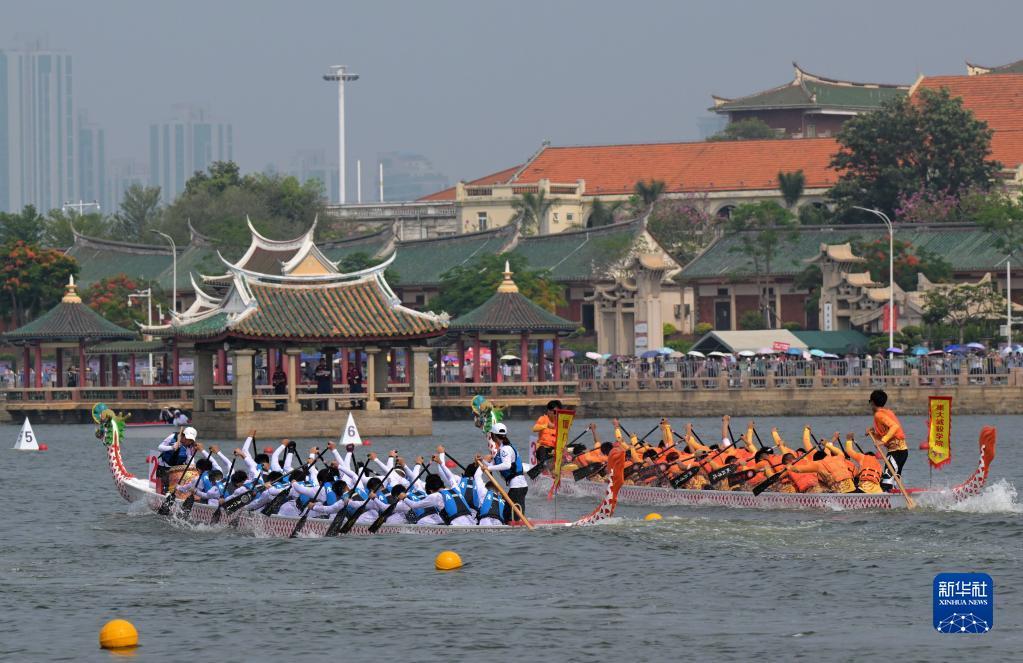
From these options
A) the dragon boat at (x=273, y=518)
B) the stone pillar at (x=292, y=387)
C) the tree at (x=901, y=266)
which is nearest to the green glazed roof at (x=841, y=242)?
the tree at (x=901, y=266)

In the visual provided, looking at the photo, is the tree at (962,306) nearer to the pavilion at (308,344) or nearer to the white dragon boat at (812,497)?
the pavilion at (308,344)

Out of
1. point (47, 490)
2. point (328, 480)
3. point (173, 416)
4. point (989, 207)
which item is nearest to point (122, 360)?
point (173, 416)

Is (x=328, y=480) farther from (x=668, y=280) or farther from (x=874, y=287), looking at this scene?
(x=668, y=280)

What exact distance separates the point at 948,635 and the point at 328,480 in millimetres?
12609

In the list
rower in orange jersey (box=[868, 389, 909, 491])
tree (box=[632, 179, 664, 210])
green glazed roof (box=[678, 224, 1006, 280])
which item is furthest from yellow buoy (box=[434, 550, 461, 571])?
tree (box=[632, 179, 664, 210])

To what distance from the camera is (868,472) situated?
38219 millimetres

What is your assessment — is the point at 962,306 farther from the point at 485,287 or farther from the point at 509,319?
the point at 485,287

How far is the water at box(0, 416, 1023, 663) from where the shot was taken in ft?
88.2

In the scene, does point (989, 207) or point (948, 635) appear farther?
point (989, 207)

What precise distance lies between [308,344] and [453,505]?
2878cm

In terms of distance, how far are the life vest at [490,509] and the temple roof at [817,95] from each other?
400 ft

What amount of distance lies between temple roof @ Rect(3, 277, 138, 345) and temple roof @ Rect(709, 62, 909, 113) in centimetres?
8321

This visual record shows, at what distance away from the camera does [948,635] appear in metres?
26.7

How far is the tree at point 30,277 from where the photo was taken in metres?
96.8
